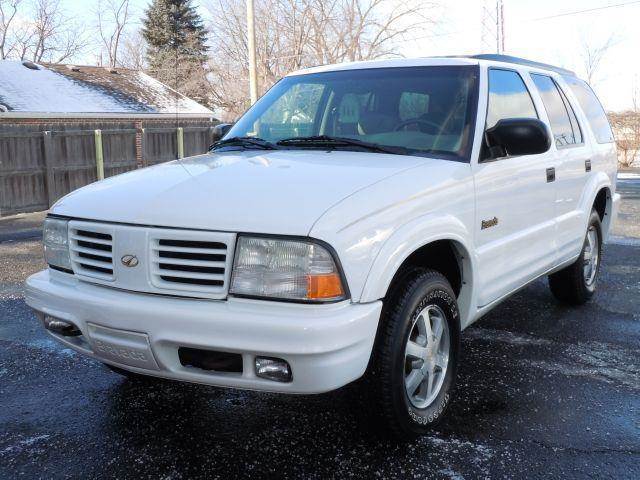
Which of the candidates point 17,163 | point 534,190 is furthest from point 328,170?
point 17,163

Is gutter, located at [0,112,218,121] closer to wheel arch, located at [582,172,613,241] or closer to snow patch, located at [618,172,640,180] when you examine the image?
snow patch, located at [618,172,640,180]

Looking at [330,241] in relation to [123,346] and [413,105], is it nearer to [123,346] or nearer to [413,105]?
[123,346]

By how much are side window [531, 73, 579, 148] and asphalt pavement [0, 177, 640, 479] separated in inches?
56.3

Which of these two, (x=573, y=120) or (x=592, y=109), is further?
(x=592, y=109)

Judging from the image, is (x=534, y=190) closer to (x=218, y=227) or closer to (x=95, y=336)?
(x=218, y=227)

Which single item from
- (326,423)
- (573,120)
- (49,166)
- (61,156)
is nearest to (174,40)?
(61,156)

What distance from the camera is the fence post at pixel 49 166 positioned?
13.8 m

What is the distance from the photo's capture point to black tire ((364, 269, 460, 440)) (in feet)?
9.30

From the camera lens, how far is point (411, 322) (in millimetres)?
2932

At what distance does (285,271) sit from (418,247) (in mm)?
689

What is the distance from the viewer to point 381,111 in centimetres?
384

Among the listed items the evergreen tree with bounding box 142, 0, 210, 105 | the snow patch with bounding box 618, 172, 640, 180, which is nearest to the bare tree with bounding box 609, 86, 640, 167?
the snow patch with bounding box 618, 172, 640, 180

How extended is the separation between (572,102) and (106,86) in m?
24.4

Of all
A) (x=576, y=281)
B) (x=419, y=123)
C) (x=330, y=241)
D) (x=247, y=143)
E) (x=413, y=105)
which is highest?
(x=413, y=105)
